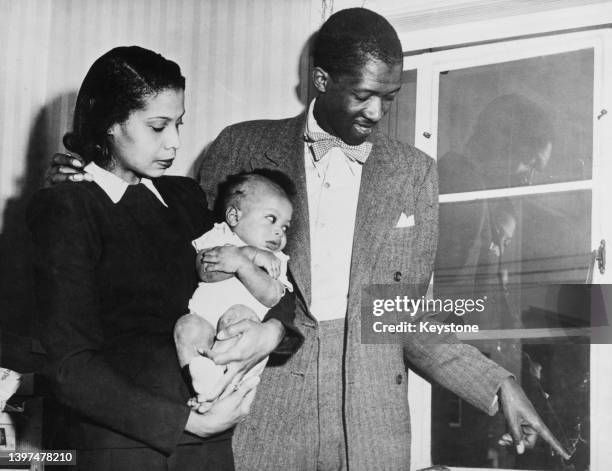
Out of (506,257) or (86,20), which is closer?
(506,257)

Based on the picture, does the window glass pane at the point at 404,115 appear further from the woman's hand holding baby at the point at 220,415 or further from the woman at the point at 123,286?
the woman's hand holding baby at the point at 220,415

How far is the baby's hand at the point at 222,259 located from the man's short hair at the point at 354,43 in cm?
54

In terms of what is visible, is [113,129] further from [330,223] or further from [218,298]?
[330,223]

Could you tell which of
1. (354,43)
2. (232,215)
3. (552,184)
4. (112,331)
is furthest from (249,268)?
(552,184)

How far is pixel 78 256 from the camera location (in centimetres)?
113

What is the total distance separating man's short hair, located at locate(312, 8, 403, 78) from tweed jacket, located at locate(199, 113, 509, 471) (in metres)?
0.15

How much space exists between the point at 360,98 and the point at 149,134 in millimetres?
514

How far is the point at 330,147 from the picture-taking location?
1.62 m

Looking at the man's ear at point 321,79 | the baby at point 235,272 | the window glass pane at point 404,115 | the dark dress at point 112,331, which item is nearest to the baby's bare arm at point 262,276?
the baby at point 235,272

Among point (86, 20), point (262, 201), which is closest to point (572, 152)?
point (262, 201)

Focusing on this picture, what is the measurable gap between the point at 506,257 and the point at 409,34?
628 millimetres

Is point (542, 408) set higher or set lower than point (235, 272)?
lower

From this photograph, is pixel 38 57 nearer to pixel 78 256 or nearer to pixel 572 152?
pixel 78 256

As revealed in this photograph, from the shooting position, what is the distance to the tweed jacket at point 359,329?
1477mm
